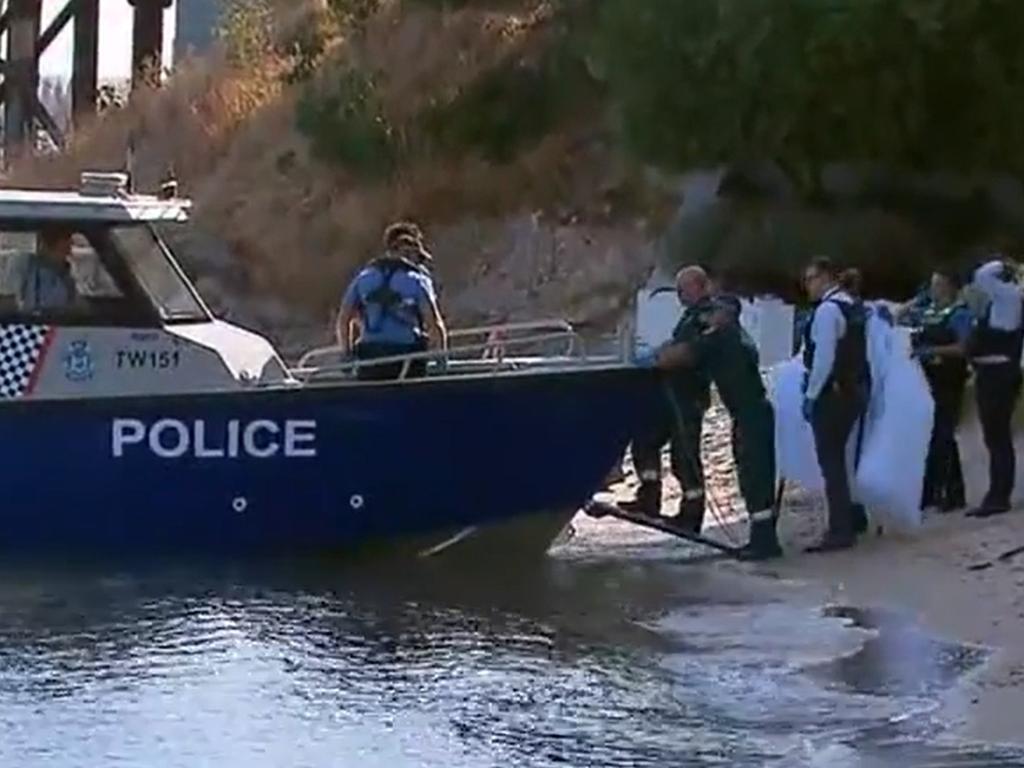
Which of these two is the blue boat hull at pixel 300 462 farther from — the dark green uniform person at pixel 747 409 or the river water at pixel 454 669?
the dark green uniform person at pixel 747 409

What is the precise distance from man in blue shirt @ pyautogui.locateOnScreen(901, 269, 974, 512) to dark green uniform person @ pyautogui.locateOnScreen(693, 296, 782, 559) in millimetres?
998

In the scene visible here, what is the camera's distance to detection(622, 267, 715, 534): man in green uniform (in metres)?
15.6

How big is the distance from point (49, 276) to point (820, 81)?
435 inches

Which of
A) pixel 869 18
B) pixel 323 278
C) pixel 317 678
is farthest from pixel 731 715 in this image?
pixel 323 278

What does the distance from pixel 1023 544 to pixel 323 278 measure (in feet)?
68.6

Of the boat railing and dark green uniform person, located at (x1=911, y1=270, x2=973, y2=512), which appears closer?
the boat railing

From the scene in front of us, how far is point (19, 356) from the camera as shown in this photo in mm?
14867

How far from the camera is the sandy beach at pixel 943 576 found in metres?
11.7

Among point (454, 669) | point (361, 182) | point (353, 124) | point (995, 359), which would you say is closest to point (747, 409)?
point (995, 359)

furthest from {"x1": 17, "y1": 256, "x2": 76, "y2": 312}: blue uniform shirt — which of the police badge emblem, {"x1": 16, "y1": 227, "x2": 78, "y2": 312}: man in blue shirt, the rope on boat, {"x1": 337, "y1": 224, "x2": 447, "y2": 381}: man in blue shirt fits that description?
the rope on boat

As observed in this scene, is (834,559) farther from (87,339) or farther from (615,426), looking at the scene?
(87,339)

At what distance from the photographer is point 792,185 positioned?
2728cm

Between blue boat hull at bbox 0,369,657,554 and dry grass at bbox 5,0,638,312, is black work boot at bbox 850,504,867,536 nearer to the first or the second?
blue boat hull at bbox 0,369,657,554

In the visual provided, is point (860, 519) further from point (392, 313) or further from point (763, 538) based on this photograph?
point (392, 313)
